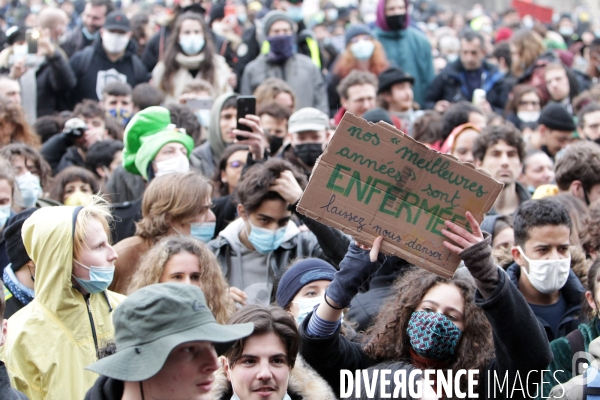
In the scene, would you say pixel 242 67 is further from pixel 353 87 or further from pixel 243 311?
pixel 243 311

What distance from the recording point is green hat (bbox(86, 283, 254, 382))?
301cm

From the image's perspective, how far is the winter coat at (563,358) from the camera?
4473mm

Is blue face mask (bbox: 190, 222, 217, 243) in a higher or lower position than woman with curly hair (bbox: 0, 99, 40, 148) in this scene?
higher

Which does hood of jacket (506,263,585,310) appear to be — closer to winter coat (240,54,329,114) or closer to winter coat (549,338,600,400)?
winter coat (549,338,600,400)

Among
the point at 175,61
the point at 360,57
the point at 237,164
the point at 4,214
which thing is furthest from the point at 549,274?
the point at 360,57

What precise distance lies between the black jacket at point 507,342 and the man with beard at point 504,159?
3.53 metres

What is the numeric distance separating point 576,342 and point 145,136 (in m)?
4.15

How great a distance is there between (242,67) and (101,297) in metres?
8.54

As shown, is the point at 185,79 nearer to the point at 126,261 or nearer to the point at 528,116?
the point at 528,116

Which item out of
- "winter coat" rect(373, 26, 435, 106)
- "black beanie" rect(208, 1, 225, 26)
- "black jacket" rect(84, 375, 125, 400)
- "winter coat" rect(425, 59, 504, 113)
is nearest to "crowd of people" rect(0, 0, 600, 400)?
"black jacket" rect(84, 375, 125, 400)

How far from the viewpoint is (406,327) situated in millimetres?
4461

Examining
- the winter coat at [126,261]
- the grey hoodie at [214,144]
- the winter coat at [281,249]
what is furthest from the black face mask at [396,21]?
the winter coat at [126,261]

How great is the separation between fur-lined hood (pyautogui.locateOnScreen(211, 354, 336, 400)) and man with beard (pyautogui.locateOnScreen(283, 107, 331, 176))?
11.8ft

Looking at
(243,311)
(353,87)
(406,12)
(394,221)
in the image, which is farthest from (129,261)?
(406,12)
